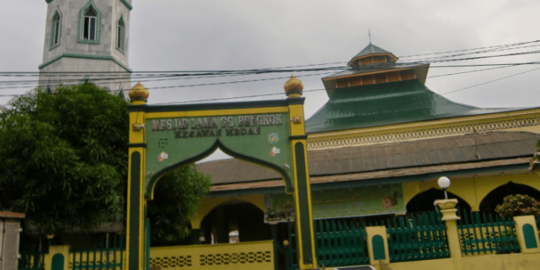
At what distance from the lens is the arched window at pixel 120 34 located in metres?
18.7

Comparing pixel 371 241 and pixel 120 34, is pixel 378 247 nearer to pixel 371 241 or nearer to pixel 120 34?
pixel 371 241

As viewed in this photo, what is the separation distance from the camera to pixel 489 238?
9648mm

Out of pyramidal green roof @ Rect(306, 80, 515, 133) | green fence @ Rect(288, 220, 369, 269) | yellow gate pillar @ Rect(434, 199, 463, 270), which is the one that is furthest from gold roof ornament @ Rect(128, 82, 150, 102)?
pyramidal green roof @ Rect(306, 80, 515, 133)

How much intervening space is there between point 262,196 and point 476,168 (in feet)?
20.9

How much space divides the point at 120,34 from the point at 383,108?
447 inches

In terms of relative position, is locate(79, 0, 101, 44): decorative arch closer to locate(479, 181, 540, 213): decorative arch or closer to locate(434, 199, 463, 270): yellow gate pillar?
locate(434, 199, 463, 270): yellow gate pillar

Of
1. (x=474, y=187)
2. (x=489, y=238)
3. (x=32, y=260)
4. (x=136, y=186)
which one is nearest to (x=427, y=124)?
(x=474, y=187)

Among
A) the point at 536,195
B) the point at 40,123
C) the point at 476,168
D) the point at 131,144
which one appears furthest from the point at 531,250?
the point at 40,123

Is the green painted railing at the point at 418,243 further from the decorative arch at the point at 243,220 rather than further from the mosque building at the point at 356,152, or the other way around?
the decorative arch at the point at 243,220

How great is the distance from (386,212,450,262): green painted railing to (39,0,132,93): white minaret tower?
11.3 meters

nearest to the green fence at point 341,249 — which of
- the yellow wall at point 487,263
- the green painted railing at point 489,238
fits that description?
the yellow wall at point 487,263

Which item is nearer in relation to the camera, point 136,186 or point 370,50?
point 136,186

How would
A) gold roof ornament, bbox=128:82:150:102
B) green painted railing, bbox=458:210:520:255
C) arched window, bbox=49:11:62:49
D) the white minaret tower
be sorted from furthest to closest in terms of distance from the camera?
1. arched window, bbox=49:11:62:49
2. the white minaret tower
3. gold roof ornament, bbox=128:82:150:102
4. green painted railing, bbox=458:210:520:255

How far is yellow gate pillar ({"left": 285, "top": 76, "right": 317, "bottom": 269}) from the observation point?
911cm
